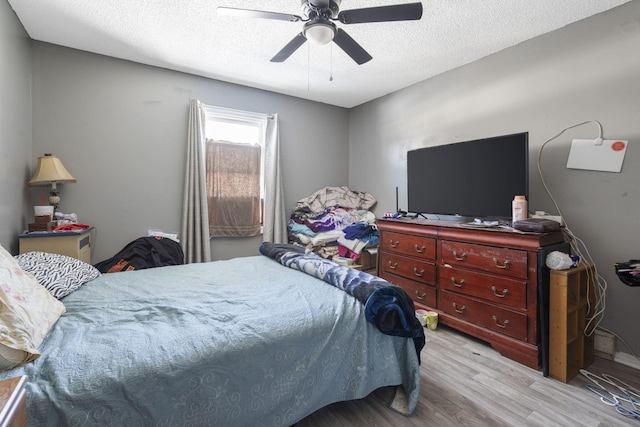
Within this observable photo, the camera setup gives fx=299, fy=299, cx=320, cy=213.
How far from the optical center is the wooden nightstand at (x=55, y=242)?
222cm

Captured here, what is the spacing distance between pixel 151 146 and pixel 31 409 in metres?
2.87

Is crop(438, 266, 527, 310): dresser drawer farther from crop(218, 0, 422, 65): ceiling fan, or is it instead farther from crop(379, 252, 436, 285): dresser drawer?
crop(218, 0, 422, 65): ceiling fan

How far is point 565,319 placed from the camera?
1.83 m

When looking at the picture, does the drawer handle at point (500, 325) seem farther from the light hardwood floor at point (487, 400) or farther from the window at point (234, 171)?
the window at point (234, 171)

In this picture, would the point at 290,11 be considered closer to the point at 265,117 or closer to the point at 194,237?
the point at 265,117

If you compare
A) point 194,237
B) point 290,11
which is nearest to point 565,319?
point 290,11

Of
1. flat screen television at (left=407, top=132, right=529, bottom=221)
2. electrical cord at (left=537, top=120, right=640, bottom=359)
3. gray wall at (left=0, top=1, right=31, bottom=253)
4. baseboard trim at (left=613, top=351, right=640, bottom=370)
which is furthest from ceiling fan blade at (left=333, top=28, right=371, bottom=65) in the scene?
baseboard trim at (left=613, top=351, right=640, bottom=370)

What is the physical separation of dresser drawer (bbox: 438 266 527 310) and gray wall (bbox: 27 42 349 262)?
246 centimetres

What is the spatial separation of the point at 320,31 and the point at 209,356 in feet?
Result: 5.88

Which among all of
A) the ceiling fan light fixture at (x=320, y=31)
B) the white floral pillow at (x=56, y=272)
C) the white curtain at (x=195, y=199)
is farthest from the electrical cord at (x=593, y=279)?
the white curtain at (x=195, y=199)

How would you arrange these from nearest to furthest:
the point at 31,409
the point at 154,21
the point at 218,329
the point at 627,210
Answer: the point at 31,409
the point at 218,329
the point at 627,210
the point at 154,21

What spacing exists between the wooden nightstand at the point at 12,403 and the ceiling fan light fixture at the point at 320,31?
6.33 ft

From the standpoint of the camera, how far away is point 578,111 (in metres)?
2.29

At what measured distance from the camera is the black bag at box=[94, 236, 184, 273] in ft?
8.93
